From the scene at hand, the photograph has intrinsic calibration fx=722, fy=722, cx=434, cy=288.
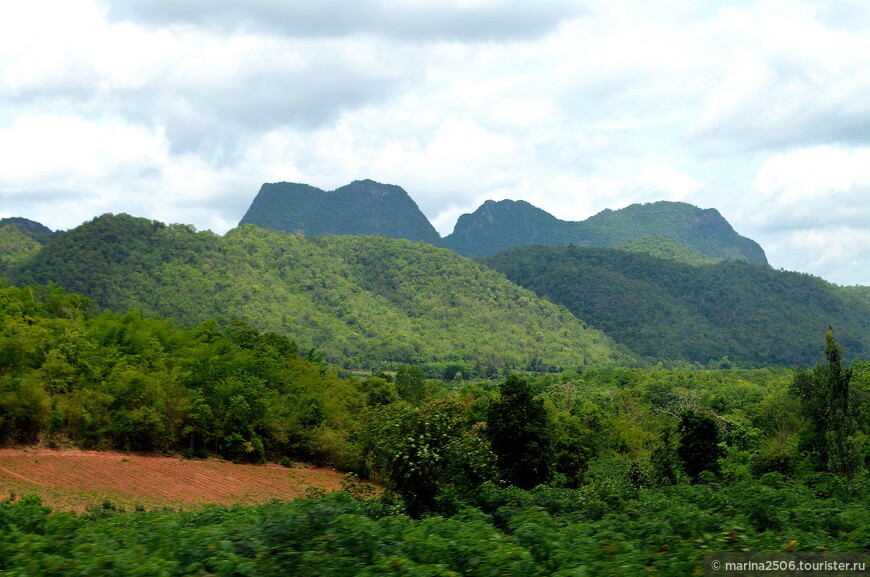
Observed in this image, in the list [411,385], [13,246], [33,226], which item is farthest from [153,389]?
[33,226]

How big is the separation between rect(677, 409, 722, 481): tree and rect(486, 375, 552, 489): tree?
6.39m

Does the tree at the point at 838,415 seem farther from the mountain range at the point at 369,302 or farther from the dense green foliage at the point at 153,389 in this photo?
the mountain range at the point at 369,302

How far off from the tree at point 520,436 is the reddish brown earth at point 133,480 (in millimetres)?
7851

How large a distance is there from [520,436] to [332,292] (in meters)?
131

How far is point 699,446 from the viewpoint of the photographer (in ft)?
106

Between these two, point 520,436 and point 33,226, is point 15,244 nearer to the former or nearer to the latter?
point 33,226

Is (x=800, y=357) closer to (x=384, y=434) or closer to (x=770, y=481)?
(x=770, y=481)

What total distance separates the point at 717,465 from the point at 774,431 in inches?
868

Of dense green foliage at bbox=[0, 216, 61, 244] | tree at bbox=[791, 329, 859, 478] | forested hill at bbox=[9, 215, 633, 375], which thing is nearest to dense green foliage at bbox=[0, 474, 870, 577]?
tree at bbox=[791, 329, 859, 478]

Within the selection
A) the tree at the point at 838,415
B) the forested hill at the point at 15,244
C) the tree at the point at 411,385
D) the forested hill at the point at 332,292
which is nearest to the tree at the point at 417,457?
the tree at the point at 838,415

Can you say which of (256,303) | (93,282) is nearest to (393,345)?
(256,303)

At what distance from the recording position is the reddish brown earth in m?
29.0

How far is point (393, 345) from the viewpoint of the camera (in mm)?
141750

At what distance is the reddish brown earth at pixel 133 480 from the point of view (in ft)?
95.3
